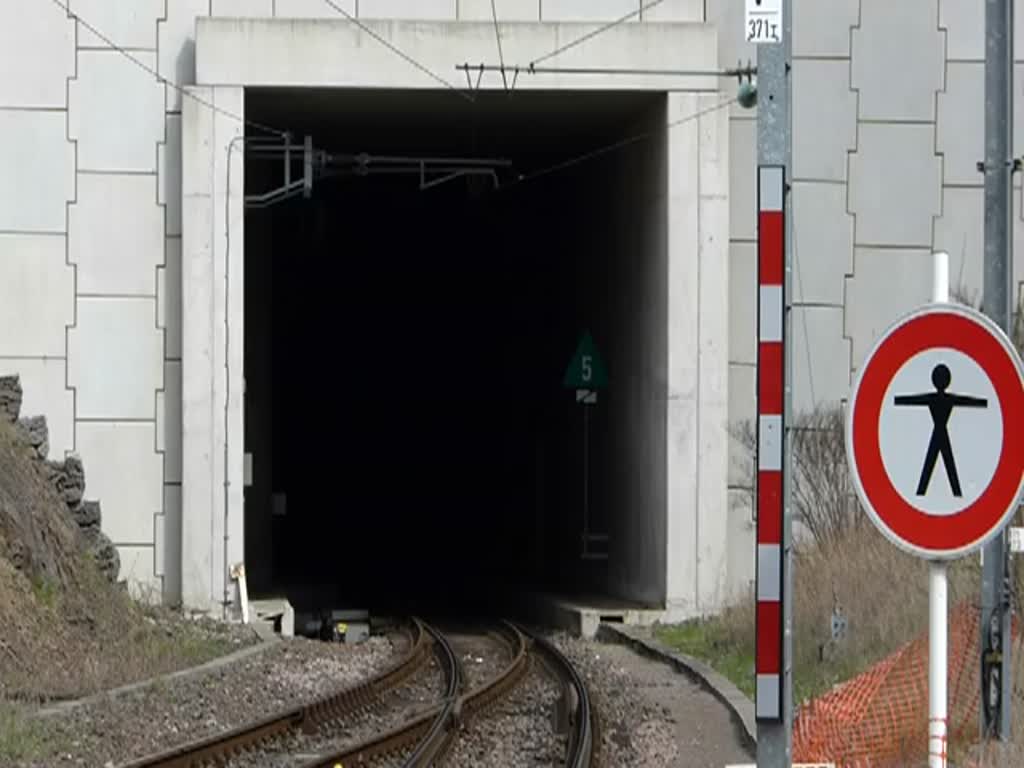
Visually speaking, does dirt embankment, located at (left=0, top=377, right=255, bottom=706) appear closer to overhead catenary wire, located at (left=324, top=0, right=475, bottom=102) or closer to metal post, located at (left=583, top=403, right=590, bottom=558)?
overhead catenary wire, located at (left=324, top=0, right=475, bottom=102)

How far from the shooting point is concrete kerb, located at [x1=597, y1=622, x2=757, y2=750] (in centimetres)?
1540

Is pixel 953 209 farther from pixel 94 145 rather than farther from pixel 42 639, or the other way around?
pixel 42 639

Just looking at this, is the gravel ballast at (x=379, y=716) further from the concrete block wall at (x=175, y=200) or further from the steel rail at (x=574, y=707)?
the concrete block wall at (x=175, y=200)

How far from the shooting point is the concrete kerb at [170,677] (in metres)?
14.6

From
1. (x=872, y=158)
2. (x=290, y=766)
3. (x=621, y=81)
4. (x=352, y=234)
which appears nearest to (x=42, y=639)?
(x=290, y=766)

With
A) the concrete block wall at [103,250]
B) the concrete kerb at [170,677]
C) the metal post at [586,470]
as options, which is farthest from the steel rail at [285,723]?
the metal post at [586,470]

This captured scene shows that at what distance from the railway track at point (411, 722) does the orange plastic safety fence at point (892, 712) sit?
6.04 ft

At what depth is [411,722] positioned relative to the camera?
15367mm

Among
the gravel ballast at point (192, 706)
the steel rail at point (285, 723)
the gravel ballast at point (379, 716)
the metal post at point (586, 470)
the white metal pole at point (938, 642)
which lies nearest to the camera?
the white metal pole at point (938, 642)

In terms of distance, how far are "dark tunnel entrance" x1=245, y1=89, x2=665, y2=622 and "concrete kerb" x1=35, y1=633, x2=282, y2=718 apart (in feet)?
20.6

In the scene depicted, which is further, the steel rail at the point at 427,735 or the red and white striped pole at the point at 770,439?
the steel rail at the point at 427,735

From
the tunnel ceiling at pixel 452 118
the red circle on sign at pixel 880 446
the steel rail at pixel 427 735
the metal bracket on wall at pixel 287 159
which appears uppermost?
the tunnel ceiling at pixel 452 118

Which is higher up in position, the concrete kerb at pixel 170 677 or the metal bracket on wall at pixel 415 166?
the metal bracket on wall at pixel 415 166

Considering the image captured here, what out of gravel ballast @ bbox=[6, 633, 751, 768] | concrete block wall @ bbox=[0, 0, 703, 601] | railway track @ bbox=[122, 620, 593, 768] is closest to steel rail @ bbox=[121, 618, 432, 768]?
railway track @ bbox=[122, 620, 593, 768]
